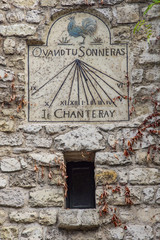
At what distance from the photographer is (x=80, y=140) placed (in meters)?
4.52

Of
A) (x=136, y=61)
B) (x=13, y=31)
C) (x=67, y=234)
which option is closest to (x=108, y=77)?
(x=136, y=61)

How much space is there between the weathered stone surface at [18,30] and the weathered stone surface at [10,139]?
3.52 feet

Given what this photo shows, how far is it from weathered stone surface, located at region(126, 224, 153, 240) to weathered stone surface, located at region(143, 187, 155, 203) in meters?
0.25

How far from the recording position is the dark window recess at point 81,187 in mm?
4648

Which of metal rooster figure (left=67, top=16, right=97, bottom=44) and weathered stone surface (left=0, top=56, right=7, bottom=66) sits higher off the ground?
metal rooster figure (left=67, top=16, right=97, bottom=44)

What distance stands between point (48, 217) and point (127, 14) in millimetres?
2264

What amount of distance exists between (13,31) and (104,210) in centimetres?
208

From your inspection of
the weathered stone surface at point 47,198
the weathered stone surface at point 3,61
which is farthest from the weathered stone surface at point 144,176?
the weathered stone surface at point 3,61

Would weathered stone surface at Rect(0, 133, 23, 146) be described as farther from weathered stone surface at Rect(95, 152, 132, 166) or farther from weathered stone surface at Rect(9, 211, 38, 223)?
weathered stone surface at Rect(95, 152, 132, 166)

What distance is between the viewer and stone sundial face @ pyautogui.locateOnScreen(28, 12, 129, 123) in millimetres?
4691

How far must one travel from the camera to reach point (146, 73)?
469 centimetres

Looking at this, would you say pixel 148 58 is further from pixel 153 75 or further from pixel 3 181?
pixel 3 181

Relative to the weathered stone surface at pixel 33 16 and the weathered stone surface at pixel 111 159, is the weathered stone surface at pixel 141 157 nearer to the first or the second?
the weathered stone surface at pixel 111 159

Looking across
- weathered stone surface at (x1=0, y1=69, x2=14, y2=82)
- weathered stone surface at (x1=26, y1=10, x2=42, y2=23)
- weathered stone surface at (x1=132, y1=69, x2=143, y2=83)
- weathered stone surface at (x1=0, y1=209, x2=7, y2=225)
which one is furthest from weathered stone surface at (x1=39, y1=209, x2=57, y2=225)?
weathered stone surface at (x1=26, y1=10, x2=42, y2=23)
